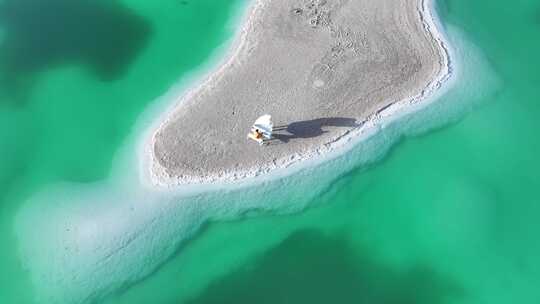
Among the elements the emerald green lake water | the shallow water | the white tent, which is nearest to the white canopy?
the white tent

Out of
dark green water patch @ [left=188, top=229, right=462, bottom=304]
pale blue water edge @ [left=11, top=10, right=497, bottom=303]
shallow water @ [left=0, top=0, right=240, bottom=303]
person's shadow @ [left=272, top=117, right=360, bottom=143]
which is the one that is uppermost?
shallow water @ [left=0, top=0, right=240, bottom=303]

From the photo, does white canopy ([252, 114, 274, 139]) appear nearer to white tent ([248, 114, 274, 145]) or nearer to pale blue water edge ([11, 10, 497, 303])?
white tent ([248, 114, 274, 145])

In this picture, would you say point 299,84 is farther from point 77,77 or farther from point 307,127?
point 77,77

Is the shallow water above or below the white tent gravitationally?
above

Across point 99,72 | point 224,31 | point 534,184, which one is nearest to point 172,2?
point 224,31

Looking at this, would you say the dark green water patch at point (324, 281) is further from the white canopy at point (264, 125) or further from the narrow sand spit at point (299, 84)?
the white canopy at point (264, 125)

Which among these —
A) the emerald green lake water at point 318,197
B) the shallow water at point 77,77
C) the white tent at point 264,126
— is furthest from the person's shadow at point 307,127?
→ the shallow water at point 77,77
